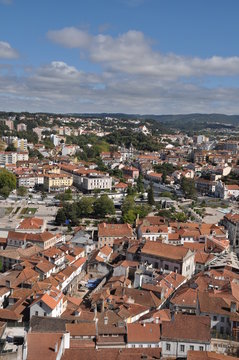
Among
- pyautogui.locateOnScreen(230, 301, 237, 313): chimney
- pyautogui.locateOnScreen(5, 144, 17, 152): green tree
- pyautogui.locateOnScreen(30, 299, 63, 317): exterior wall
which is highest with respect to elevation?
pyautogui.locateOnScreen(5, 144, 17, 152): green tree

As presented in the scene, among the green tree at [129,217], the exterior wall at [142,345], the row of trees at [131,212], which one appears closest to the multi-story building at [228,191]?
the row of trees at [131,212]

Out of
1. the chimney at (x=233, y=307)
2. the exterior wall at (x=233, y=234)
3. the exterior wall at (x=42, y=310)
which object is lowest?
the exterior wall at (x=233, y=234)

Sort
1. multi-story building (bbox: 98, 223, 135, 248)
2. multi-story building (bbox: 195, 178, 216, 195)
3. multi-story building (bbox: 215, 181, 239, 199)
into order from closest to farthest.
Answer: multi-story building (bbox: 98, 223, 135, 248), multi-story building (bbox: 215, 181, 239, 199), multi-story building (bbox: 195, 178, 216, 195)

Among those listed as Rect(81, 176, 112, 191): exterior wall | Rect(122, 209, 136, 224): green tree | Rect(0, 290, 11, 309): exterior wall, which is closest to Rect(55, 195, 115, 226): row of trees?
Rect(122, 209, 136, 224): green tree

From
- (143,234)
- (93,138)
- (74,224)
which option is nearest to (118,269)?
(143,234)

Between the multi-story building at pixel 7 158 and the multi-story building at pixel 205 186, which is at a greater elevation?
the multi-story building at pixel 7 158

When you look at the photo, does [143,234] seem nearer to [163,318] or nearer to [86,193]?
[163,318]

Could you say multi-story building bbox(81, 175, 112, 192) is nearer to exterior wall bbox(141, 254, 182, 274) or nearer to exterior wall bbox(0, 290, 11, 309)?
exterior wall bbox(141, 254, 182, 274)

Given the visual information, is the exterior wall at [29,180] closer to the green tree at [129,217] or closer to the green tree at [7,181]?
the green tree at [7,181]

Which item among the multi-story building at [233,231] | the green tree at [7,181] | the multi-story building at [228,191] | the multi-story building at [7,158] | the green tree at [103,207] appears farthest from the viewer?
the multi-story building at [7,158]

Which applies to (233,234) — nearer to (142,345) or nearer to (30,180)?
(142,345)

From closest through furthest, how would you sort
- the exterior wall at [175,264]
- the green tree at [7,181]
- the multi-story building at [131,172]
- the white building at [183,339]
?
1. the white building at [183,339]
2. the exterior wall at [175,264]
3. the green tree at [7,181]
4. the multi-story building at [131,172]
